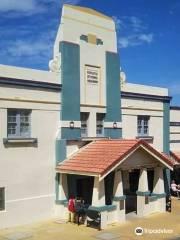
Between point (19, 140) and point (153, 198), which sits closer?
point (19, 140)

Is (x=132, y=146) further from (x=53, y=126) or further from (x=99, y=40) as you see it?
(x=99, y=40)

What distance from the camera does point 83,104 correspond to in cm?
2023

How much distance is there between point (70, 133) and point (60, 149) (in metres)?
0.97

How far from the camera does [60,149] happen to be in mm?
19141

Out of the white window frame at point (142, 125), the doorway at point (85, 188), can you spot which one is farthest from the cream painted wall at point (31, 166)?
the white window frame at point (142, 125)

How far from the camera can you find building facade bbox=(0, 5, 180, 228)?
17562mm

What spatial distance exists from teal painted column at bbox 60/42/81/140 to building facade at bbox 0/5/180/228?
0.05m

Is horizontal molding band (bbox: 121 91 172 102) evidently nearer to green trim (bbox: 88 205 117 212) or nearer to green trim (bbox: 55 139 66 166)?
green trim (bbox: 55 139 66 166)

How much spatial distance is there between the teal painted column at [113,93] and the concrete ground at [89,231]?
15.8ft

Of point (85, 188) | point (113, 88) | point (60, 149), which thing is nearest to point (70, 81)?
point (113, 88)

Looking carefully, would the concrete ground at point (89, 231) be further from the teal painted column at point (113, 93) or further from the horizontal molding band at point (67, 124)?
the teal painted column at point (113, 93)

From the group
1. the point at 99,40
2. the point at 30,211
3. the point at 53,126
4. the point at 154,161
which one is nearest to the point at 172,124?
the point at 154,161

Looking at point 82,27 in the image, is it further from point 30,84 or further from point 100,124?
point 100,124

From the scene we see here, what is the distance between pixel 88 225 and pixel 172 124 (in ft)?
38.2
